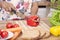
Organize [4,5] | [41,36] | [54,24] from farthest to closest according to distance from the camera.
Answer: [4,5], [54,24], [41,36]

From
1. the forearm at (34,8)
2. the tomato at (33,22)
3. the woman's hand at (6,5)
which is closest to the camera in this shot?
the tomato at (33,22)

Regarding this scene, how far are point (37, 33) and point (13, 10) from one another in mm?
780

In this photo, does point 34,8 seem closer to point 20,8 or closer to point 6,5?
point 20,8

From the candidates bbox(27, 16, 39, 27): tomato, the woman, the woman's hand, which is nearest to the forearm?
the woman

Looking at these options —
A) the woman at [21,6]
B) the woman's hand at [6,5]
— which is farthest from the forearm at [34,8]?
the woman's hand at [6,5]

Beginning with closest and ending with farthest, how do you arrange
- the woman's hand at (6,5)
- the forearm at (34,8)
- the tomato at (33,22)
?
the tomato at (33,22)
the woman's hand at (6,5)
the forearm at (34,8)

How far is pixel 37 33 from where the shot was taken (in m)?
1.36

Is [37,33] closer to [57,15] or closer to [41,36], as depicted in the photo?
[41,36]

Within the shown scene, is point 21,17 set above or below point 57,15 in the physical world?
below

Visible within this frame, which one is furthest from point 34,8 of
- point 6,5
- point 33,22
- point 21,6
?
point 33,22

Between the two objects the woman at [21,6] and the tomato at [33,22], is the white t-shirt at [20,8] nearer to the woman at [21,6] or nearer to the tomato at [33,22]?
the woman at [21,6]

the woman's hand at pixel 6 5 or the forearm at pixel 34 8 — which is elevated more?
the woman's hand at pixel 6 5

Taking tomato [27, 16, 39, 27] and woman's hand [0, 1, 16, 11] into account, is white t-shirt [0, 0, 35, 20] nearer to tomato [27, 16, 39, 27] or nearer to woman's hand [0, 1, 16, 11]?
woman's hand [0, 1, 16, 11]

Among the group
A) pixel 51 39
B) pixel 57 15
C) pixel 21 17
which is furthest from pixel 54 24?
pixel 21 17
